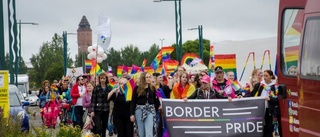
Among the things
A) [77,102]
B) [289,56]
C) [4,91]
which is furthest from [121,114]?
[77,102]

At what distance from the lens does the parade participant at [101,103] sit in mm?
18078

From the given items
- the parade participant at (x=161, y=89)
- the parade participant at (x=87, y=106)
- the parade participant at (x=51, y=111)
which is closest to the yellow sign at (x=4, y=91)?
the parade participant at (x=87, y=106)

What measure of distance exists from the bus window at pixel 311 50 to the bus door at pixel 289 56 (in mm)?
2153

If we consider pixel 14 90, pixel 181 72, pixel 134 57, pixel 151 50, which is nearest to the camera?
pixel 181 72

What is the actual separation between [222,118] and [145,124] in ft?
5.12

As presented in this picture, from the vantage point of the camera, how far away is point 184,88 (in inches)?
654

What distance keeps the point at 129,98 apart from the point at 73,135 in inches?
145

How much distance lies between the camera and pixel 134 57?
131 meters

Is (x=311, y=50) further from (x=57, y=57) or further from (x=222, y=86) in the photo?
(x=57, y=57)

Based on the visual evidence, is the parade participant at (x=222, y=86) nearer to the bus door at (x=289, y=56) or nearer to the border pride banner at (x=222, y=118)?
the border pride banner at (x=222, y=118)

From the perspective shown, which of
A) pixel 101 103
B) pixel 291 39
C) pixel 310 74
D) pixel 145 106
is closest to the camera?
pixel 310 74

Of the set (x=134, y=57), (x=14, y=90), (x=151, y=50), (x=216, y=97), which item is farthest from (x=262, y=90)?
(x=151, y=50)

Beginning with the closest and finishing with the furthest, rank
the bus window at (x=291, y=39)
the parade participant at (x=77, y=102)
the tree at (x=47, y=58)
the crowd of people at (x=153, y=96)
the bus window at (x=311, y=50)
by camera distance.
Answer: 1. the bus window at (x=311, y=50)
2. the bus window at (x=291, y=39)
3. the crowd of people at (x=153, y=96)
4. the parade participant at (x=77, y=102)
5. the tree at (x=47, y=58)

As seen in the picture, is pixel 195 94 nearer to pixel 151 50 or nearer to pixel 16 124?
pixel 16 124
